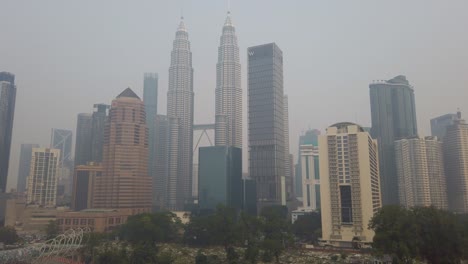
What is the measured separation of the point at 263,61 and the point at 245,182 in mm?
40640

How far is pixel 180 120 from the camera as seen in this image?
172250 millimetres

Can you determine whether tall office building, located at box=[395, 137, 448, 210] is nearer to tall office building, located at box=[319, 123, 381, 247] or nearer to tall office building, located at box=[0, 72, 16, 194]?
tall office building, located at box=[319, 123, 381, 247]

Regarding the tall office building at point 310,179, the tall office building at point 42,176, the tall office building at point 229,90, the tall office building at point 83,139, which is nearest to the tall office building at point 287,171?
the tall office building at point 310,179

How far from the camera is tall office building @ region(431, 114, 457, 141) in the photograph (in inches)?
4609

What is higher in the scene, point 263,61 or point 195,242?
point 263,61

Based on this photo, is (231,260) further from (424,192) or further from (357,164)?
(424,192)

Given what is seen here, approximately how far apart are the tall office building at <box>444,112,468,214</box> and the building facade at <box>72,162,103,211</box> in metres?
97.7

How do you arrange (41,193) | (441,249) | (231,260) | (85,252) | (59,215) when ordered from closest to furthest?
(441,249)
(231,260)
(85,252)
(59,215)
(41,193)

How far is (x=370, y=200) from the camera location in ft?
204

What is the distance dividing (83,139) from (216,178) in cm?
8570

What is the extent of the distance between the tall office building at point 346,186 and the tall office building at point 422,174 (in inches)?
1674

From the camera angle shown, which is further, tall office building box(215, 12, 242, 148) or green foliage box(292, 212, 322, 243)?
tall office building box(215, 12, 242, 148)

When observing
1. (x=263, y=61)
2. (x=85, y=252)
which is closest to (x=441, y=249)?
(x=85, y=252)

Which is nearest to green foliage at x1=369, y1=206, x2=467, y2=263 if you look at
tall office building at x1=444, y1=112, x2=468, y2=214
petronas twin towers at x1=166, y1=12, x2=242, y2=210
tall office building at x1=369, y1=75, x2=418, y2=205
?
tall office building at x1=444, y1=112, x2=468, y2=214
